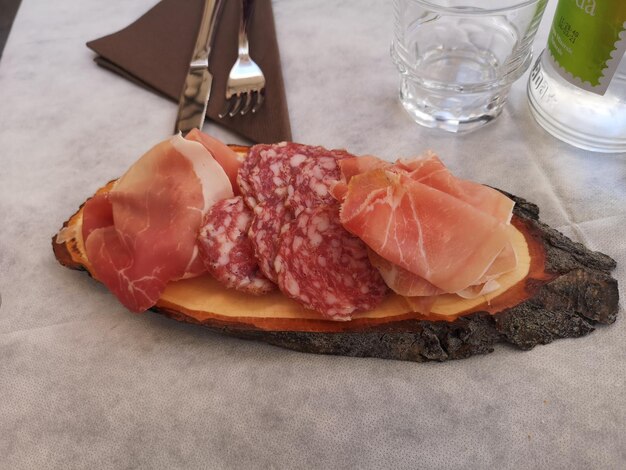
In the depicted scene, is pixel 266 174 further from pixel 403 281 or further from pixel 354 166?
pixel 403 281

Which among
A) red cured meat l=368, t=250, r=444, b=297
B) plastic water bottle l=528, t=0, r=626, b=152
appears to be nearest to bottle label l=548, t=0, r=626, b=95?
plastic water bottle l=528, t=0, r=626, b=152

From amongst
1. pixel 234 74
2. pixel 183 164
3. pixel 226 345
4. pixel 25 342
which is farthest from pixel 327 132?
pixel 25 342

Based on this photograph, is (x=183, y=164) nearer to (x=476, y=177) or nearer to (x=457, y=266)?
(x=457, y=266)

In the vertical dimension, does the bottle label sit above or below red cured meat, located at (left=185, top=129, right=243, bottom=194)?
above

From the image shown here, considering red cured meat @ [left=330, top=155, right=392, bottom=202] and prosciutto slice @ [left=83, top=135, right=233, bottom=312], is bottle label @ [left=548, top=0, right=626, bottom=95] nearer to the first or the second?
red cured meat @ [left=330, top=155, right=392, bottom=202]

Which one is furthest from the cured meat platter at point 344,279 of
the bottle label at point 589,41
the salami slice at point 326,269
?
the bottle label at point 589,41
